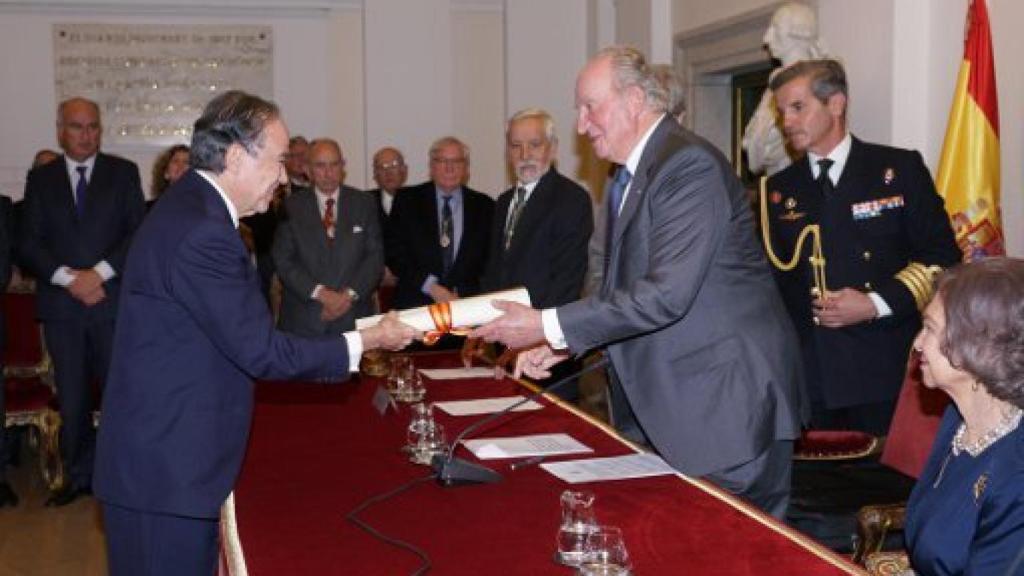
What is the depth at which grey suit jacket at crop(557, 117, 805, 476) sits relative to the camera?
2.62m

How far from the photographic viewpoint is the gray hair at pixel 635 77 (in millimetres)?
2789

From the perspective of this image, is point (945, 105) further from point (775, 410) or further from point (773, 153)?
point (775, 410)

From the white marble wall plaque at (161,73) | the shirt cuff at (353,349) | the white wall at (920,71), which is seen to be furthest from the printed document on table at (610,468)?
the white marble wall plaque at (161,73)

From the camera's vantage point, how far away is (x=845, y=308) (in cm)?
352

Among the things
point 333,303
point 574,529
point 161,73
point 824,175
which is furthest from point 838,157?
point 161,73

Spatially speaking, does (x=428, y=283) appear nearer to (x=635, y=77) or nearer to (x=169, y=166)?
(x=169, y=166)

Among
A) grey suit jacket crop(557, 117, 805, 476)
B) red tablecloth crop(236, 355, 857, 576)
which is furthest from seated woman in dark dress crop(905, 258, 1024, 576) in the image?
grey suit jacket crop(557, 117, 805, 476)

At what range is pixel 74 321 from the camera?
560cm

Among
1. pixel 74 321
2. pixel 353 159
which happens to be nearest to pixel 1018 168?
pixel 74 321

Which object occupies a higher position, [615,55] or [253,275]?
[615,55]

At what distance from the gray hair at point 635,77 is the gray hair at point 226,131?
0.80 m

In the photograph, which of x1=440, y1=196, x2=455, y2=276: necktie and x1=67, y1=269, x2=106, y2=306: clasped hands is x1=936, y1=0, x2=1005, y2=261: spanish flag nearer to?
x1=440, y1=196, x2=455, y2=276: necktie

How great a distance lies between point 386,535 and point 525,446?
2.39 feet

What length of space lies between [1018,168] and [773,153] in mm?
1035
